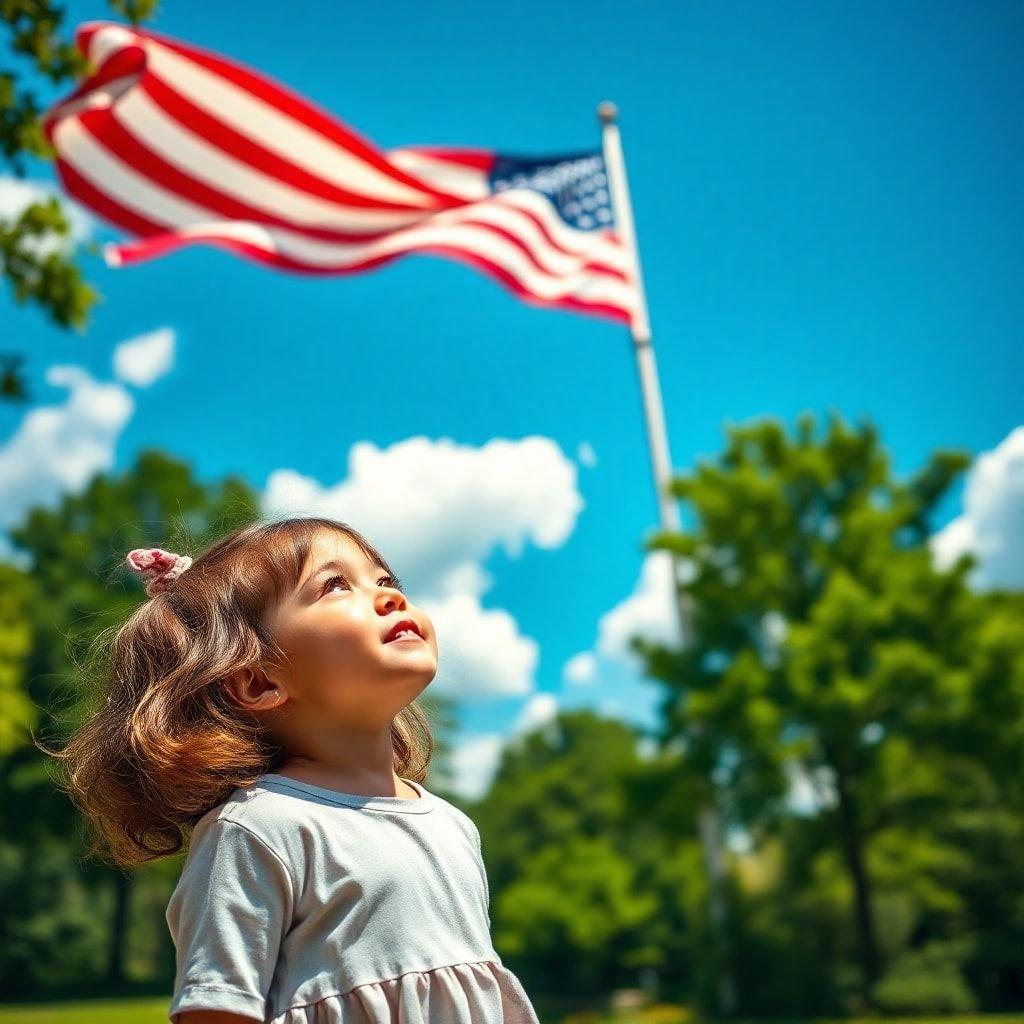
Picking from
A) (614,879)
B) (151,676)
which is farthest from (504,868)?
(151,676)

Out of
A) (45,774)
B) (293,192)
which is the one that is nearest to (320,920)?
(293,192)

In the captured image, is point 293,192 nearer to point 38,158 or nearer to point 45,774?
point 38,158

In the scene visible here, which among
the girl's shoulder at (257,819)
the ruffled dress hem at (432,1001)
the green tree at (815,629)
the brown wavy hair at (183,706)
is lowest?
the ruffled dress hem at (432,1001)

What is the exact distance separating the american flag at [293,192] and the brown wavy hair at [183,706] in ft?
28.5

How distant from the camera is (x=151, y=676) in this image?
1.80 m

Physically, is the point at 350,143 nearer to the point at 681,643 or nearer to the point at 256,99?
the point at 256,99

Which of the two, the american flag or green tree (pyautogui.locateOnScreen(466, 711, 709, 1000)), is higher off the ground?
the american flag

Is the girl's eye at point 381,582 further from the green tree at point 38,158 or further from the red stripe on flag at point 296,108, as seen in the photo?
the red stripe on flag at point 296,108

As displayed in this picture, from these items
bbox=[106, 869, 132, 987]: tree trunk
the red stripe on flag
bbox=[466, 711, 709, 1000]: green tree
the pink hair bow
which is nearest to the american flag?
the red stripe on flag

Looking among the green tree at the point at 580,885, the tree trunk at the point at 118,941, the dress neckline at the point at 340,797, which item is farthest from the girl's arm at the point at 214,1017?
the tree trunk at the point at 118,941

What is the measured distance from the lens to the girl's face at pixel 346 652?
67.5 inches

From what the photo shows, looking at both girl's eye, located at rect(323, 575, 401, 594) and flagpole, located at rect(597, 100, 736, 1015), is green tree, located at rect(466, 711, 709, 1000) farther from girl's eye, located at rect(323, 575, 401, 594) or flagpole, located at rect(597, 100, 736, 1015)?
girl's eye, located at rect(323, 575, 401, 594)

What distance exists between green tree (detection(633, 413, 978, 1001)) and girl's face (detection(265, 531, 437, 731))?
1322 cm

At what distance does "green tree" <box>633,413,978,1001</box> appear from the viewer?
14570mm
